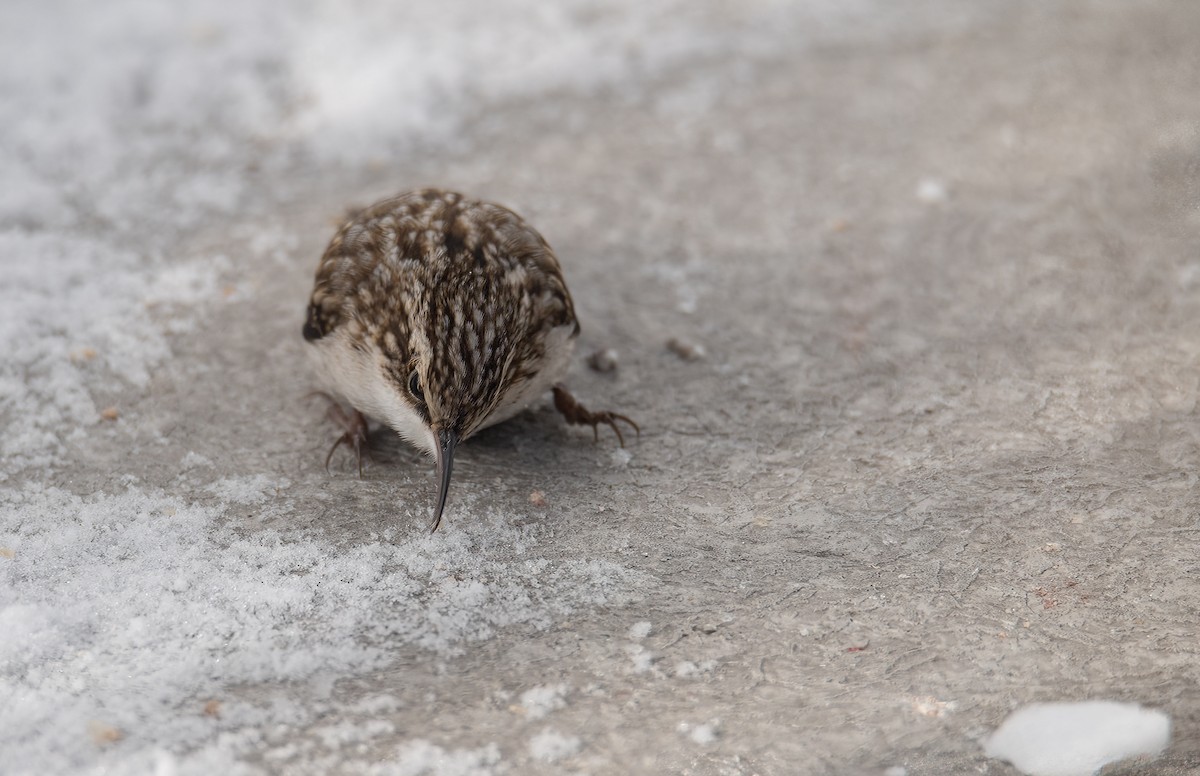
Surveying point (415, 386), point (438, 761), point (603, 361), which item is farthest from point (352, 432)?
point (438, 761)

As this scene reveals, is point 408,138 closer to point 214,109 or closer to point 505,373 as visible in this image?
point 214,109

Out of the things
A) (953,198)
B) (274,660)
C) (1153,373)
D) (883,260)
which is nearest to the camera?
(274,660)

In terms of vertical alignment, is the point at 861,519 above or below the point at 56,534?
below

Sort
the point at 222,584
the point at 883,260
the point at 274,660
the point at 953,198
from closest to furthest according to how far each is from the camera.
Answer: the point at 274,660 < the point at 222,584 < the point at 883,260 < the point at 953,198

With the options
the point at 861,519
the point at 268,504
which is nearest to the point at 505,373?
the point at 268,504

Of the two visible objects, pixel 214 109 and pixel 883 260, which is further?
pixel 214 109

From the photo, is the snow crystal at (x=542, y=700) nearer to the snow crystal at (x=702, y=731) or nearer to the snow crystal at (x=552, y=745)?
the snow crystal at (x=552, y=745)

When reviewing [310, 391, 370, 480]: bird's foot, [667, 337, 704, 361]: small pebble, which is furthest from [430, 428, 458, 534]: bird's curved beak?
[667, 337, 704, 361]: small pebble

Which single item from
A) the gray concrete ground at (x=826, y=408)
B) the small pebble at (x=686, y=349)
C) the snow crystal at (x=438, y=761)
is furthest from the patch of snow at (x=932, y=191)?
the snow crystal at (x=438, y=761)

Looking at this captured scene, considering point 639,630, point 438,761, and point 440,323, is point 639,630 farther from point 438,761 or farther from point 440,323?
point 440,323
